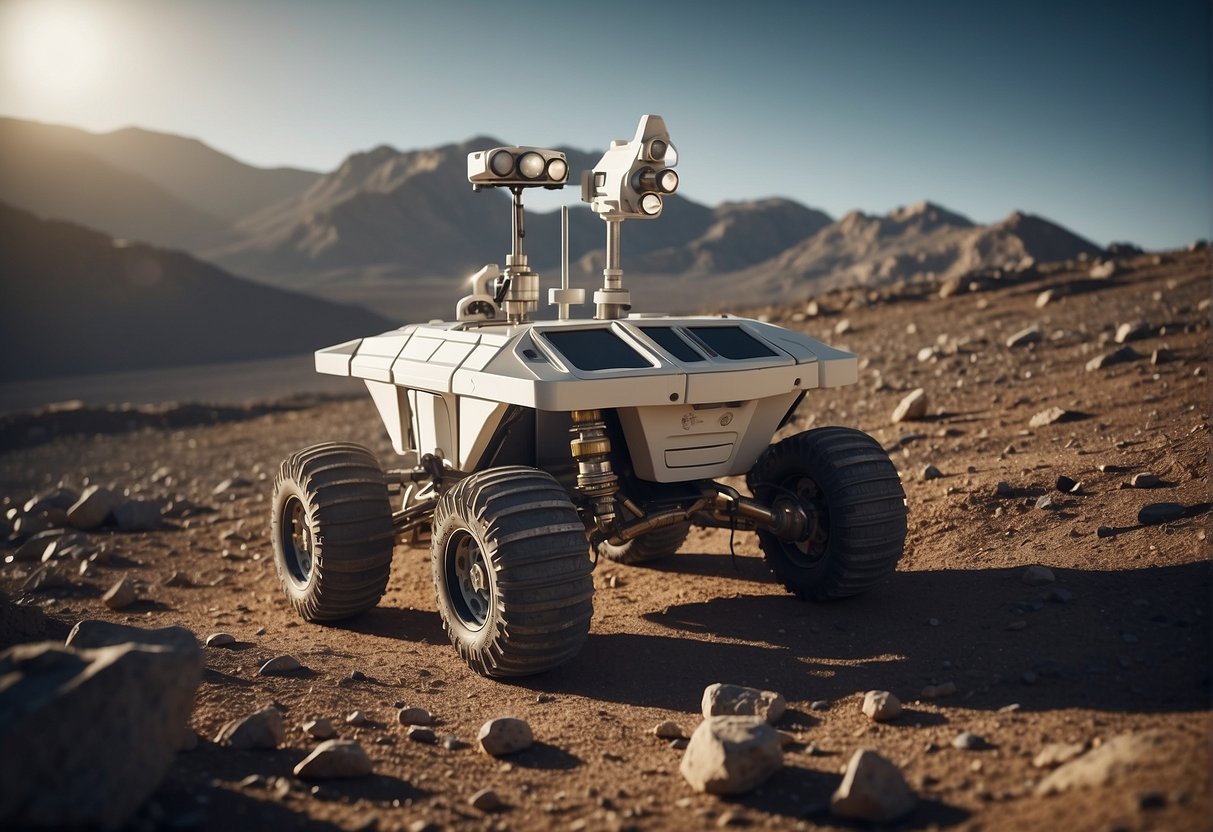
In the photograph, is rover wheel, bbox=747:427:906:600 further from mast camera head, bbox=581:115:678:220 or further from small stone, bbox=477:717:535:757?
small stone, bbox=477:717:535:757

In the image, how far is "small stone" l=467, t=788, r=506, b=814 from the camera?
345cm

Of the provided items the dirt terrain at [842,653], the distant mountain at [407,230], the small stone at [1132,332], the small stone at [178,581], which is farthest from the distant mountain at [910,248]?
the small stone at [178,581]

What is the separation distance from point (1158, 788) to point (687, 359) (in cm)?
281

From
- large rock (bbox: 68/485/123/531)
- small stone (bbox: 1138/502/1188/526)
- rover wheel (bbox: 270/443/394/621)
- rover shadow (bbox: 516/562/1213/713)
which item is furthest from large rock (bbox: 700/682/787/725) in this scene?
large rock (bbox: 68/485/123/531)

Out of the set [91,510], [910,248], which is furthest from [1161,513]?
[910,248]

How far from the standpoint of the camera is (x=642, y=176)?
5.66 meters

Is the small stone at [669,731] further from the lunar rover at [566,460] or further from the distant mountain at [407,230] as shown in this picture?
the distant mountain at [407,230]

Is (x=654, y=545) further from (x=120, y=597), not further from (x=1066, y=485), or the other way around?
(x=120, y=597)

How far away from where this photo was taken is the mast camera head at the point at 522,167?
5.88 metres

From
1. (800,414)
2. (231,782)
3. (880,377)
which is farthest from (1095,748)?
(880,377)

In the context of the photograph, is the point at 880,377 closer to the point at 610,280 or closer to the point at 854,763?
the point at 610,280

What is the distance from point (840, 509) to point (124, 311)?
1617 inches

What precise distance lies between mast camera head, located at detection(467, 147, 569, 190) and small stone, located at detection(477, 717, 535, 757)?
320 cm

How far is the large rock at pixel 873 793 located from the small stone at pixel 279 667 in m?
2.74
